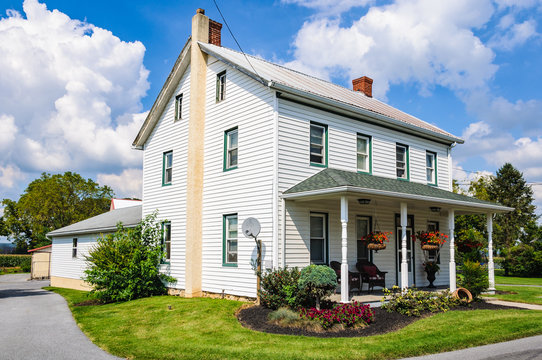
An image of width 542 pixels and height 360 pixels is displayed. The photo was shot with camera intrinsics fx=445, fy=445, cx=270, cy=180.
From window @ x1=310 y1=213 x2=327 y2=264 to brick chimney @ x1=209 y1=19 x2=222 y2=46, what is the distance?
27.9ft

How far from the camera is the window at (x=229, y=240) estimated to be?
570 inches

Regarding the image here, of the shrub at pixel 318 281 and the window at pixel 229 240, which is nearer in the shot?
the shrub at pixel 318 281

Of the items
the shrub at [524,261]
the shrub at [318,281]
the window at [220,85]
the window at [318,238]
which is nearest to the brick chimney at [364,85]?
the window at [220,85]

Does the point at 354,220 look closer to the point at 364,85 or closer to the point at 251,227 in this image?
the point at 251,227

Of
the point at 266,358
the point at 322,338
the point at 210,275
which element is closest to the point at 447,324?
the point at 322,338

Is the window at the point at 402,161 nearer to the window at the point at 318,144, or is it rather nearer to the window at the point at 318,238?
the window at the point at 318,144

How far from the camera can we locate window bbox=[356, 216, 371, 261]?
15.3 metres

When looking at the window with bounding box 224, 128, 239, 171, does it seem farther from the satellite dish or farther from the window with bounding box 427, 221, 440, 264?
the window with bounding box 427, 221, 440, 264

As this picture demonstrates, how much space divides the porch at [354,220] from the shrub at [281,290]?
3.26 feet

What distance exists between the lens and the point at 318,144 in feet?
47.8

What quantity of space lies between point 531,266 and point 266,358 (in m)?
29.8

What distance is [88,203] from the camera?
5741cm

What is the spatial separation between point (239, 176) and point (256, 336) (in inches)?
240

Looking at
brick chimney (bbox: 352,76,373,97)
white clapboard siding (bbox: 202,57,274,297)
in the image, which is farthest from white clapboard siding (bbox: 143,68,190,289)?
brick chimney (bbox: 352,76,373,97)
